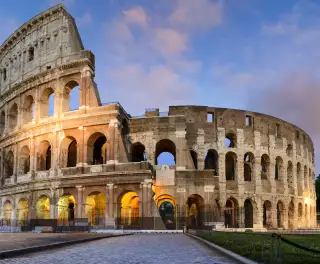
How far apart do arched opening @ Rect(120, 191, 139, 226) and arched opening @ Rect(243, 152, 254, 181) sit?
11941 mm

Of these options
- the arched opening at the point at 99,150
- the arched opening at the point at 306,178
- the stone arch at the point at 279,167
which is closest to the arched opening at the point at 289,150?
the stone arch at the point at 279,167

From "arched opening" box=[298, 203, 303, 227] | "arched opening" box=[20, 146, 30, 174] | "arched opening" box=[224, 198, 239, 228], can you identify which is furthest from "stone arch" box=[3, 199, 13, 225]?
"arched opening" box=[298, 203, 303, 227]

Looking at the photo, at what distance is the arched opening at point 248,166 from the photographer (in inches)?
1561

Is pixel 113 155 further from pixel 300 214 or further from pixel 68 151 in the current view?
pixel 300 214

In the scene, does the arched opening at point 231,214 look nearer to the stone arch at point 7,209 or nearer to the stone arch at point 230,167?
the stone arch at point 230,167

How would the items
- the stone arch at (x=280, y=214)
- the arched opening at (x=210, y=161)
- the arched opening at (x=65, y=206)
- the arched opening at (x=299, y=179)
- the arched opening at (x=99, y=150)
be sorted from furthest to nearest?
the arched opening at (x=299, y=179) → the stone arch at (x=280, y=214) → the arched opening at (x=210, y=161) → the arched opening at (x=99, y=150) → the arched opening at (x=65, y=206)

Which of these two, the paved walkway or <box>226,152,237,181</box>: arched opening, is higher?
<box>226,152,237,181</box>: arched opening

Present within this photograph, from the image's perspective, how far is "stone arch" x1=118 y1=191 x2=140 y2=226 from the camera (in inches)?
1205

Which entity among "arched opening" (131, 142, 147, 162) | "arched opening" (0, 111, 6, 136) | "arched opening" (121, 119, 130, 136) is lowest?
"arched opening" (131, 142, 147, 162)

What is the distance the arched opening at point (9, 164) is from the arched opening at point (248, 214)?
75.2ft

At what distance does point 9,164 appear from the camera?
4059cm

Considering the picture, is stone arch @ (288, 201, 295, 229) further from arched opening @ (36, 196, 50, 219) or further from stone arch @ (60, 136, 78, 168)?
arched opening @ (36, 196, 50, 219)

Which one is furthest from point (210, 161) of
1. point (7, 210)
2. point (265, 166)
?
point (7, 210)

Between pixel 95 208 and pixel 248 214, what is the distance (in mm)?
14710
